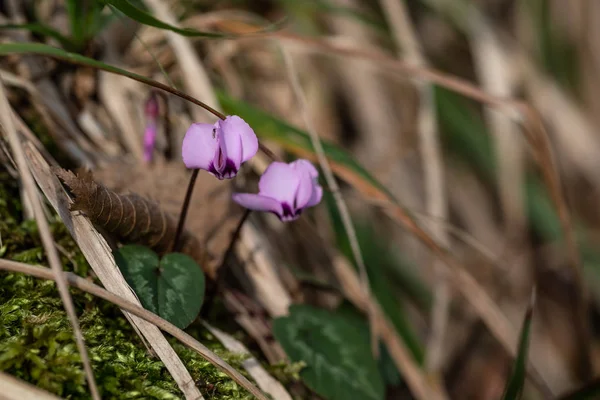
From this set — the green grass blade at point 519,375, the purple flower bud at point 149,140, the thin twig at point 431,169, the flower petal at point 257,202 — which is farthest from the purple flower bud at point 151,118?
the thin twig at point 431,169

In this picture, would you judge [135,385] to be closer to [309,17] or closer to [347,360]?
[347,360]

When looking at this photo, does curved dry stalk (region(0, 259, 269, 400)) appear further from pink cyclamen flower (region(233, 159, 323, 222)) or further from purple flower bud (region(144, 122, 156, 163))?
purple flower bud (region(144, 122, 156, 163))

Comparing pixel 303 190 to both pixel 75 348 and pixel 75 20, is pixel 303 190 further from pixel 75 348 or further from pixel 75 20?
pixel 75 20

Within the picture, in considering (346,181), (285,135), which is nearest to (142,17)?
(285,135)

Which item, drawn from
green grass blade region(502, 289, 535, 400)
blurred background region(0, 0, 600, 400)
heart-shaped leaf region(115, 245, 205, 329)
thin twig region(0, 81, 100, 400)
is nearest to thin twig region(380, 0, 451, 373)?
blurred background region(0, 0, 600, 400)

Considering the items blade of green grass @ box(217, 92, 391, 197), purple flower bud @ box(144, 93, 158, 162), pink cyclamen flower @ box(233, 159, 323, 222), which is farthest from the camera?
blade of green grass @ box(217, 92, 391, 197)

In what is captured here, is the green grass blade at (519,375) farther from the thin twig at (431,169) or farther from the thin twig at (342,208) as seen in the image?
the thin twig at (431,169)

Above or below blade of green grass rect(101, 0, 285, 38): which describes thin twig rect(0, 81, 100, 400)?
below
